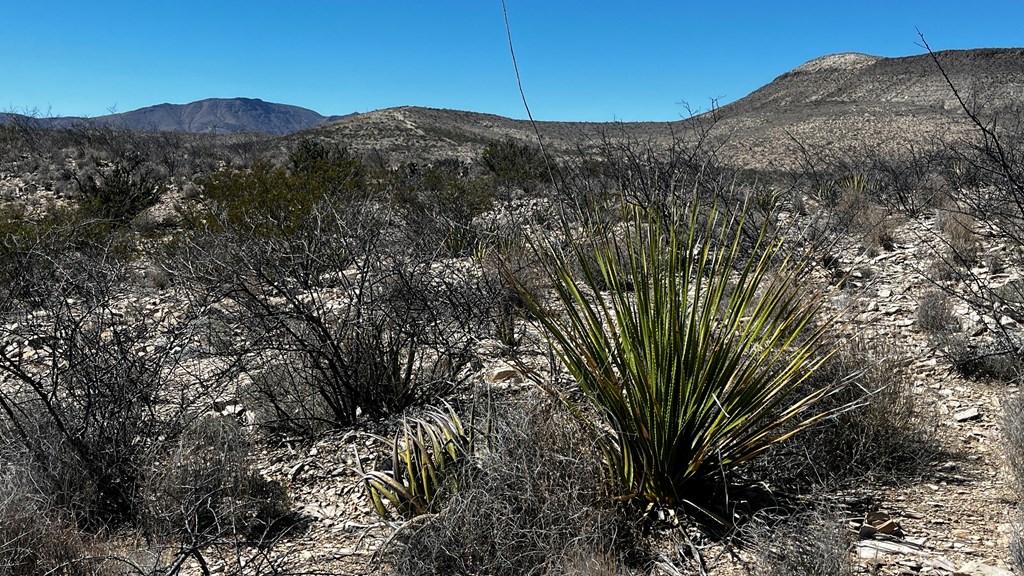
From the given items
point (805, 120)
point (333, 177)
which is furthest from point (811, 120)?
point (333, 177)

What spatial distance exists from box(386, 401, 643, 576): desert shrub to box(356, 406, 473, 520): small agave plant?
16 cm

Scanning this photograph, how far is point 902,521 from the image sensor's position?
256cm

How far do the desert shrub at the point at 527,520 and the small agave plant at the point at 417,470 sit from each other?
163mm

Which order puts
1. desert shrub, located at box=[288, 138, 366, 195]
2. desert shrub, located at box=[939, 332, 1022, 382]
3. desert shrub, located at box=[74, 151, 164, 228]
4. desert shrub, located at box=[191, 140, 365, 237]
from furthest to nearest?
desert shrub, located at box=[74, 151, 164, 228]
desert shrub, located at box=[288, 138, 366, 195]
desert shrub, located at box=[191, 140, 365, 237]
desert shrub, located at box=[939, 332, 1022, 382]

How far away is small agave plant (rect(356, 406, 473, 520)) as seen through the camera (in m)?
2.93

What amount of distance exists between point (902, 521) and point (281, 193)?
31.8 feet

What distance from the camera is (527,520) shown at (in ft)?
8.25

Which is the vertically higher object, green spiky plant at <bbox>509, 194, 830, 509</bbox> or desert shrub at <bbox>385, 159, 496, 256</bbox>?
desert shrub at <bbox>385, 159, 496, 256</bbox>

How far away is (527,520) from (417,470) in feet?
2.39

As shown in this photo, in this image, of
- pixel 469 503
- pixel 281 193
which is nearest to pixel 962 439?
pixel 469 503

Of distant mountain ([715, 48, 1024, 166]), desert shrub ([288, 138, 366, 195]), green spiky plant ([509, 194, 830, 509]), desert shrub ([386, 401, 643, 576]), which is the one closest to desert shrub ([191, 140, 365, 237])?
desert shrub ([288, 138, 366, 195])

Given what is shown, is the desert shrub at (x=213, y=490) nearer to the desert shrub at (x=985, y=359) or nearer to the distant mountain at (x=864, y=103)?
the desert shrub at (x=985, y=359)

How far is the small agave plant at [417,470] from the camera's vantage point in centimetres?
293

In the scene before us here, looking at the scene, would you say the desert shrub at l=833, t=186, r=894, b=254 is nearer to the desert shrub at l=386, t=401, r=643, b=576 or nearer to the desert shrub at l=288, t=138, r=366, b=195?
the desert shrub at l=386, t=401, r=643, b=576
